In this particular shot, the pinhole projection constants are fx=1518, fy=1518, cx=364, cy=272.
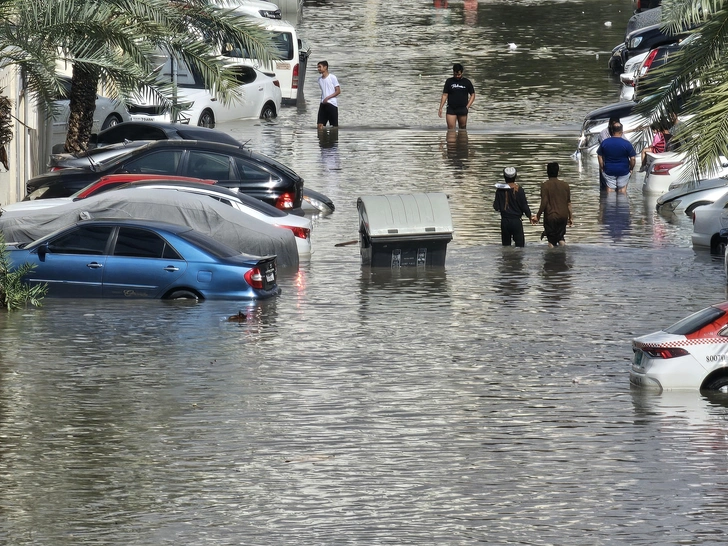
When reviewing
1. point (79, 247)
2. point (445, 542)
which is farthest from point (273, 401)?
point (79, 247)

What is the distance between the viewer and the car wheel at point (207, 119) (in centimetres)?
3647

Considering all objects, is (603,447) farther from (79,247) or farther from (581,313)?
(79,247)

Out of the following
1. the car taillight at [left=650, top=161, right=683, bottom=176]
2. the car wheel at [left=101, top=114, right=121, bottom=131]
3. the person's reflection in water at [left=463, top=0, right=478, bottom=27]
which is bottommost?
the car taillight at [left=650, top=161, right=683, bottom=176]

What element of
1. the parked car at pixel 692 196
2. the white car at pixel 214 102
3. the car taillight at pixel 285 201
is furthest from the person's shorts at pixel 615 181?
the white car at pixel 214 102

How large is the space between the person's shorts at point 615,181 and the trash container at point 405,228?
7.03 meters

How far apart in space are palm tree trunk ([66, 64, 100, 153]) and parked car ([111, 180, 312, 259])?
514 centimetres

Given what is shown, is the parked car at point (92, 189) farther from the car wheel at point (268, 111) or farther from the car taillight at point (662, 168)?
the car wheel at point (268, 111)

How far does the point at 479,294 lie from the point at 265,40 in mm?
4614

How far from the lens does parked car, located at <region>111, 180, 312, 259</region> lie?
22.8 metres

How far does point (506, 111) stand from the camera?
3944 centimetres

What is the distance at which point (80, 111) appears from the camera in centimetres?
2820

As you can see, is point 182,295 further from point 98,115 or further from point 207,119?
point 207,119

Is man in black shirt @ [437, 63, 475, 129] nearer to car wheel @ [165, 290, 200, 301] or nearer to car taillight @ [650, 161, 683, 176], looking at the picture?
car taillight @ [650, 161, 683, 176]

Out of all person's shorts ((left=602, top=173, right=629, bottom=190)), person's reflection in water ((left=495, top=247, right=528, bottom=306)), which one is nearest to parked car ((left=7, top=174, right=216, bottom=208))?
person's reflection in water ((left=495, top=247, right=528, bottom=306))
